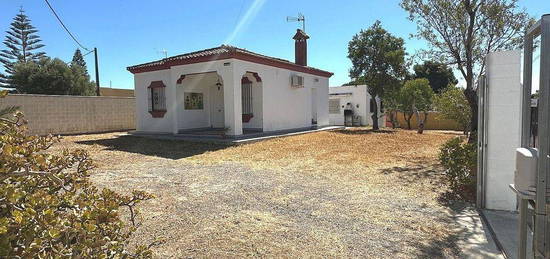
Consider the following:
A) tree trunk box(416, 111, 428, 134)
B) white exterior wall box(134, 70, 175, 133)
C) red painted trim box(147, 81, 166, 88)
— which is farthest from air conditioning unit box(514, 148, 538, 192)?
tree trunk box(416, 111, 428, 134)

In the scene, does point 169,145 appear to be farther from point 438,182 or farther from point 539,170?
point 539,170

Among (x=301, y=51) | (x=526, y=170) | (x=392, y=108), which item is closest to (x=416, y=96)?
(x=392, y=108)

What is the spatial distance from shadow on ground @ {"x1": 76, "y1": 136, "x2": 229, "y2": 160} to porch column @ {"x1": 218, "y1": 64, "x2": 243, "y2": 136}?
119cm

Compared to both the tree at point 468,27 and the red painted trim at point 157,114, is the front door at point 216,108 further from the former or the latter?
the tree at point 468,27

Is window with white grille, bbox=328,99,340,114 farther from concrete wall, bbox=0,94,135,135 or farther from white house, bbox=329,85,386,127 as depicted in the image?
concrete wall, bbox=0,94,135,135

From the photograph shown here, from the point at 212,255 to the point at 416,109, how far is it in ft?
76.1

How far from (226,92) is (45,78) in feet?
73.8

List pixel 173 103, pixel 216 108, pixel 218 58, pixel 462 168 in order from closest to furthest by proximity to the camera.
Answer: pixel 462 168 < pixel 218 58 < pixel 173 103 < pixel 216 108

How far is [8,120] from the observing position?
1.87 meters

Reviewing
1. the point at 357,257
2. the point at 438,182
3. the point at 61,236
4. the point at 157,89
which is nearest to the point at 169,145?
the point at 157,89

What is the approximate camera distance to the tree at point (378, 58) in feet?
59.6

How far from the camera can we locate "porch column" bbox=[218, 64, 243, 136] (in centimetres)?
1191

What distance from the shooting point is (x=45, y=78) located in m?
26.9

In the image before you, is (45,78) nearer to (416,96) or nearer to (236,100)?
A: (236,100)
